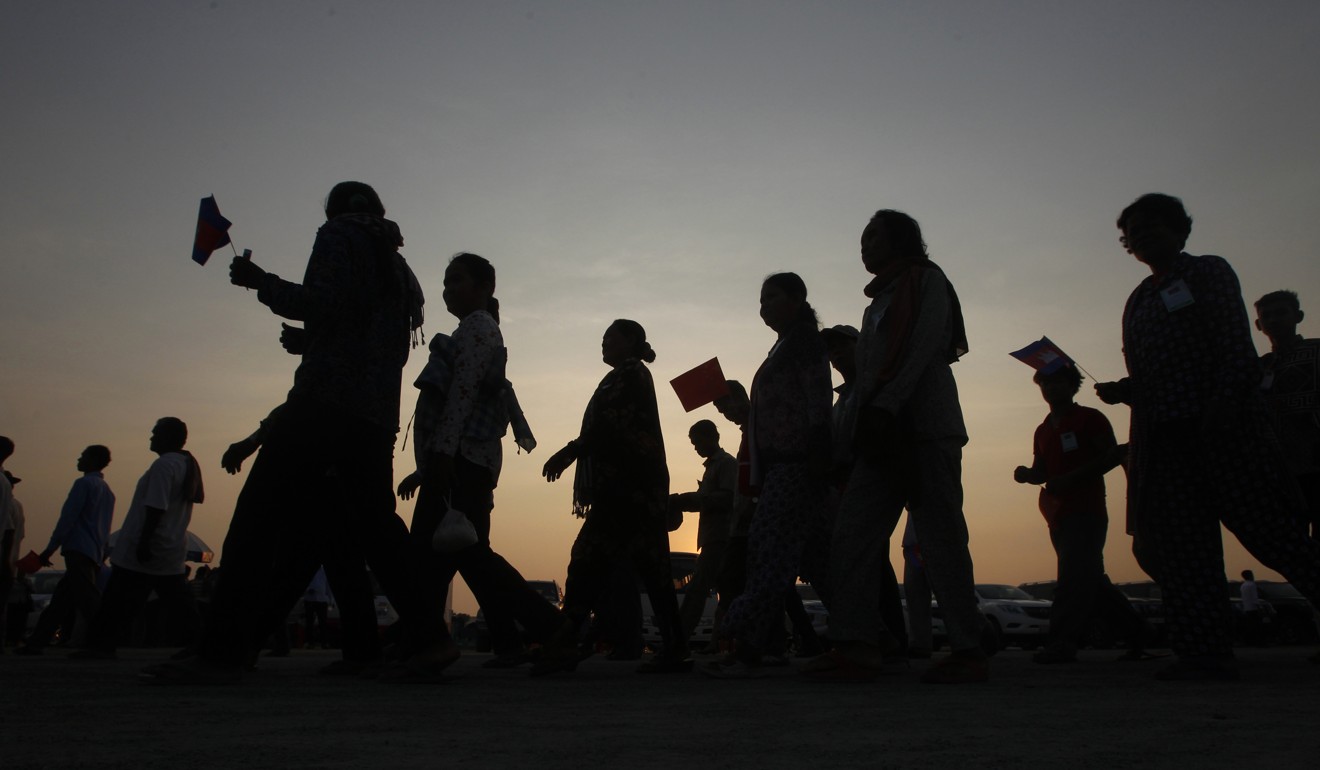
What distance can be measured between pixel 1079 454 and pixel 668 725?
484 centimetres

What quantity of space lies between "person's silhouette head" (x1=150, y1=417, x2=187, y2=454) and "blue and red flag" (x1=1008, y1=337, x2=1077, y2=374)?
605 cm

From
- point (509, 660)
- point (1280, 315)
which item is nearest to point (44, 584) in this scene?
point (509, 660)

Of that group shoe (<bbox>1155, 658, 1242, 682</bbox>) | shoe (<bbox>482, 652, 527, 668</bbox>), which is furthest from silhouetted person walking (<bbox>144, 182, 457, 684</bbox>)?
shoe (<bbox>1155, 658, 1242, 682</bbox>)

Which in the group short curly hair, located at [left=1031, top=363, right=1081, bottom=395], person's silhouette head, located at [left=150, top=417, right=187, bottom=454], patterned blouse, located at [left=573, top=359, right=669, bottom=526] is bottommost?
patterned blouse, located at [left=573, top=359, right=669, bottom=526]

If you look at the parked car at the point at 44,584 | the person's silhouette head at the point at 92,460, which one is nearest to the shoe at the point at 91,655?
the person's silhouette head at the point at 92,460

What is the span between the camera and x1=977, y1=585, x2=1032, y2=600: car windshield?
807 inches

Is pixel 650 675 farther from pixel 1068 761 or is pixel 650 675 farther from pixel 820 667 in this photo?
pixel 1068 761

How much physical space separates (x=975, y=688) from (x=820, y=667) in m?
0.80

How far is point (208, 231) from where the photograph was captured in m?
4.95

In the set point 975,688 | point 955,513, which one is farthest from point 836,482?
point 975,688

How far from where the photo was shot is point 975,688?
4270 millimetres

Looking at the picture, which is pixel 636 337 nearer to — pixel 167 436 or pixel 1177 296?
pixel 1177 296

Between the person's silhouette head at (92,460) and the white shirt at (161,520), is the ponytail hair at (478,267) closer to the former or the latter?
the white shirt at (161,520)

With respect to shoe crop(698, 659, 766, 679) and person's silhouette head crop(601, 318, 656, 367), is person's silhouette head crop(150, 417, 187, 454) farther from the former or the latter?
shoe crop(698, 659, 766, 679)
